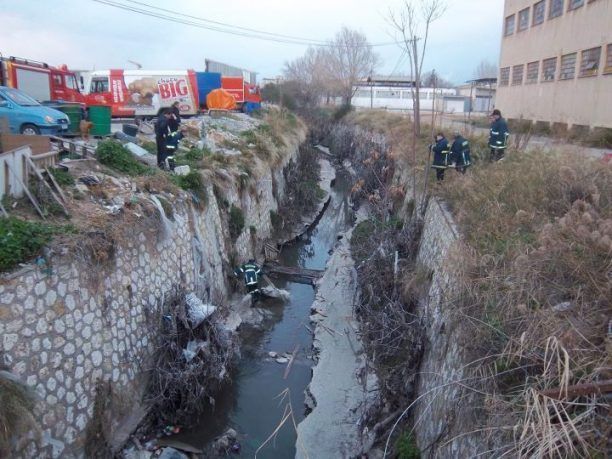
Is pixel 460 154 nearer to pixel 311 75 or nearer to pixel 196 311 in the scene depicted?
pixel 196 311

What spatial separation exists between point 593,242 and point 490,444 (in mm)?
2241

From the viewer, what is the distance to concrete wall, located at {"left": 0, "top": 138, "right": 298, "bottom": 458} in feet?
16.5

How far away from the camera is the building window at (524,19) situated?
81.0ft

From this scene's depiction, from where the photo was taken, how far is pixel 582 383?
11.1 feet

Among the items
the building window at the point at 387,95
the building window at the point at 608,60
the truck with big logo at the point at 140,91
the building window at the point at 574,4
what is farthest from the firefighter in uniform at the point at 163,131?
the building window at the point at 387,95

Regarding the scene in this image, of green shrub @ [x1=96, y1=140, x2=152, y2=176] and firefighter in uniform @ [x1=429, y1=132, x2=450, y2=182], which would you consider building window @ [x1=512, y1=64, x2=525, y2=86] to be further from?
green shrub @ [x1=96, y1=140, x2=152, y2=176]

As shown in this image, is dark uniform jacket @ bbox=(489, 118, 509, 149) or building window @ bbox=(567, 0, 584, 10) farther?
building window @ bbox=(567, 0, 584, 10)

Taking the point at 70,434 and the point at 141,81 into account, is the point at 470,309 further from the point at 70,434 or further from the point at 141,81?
the point at 141,81

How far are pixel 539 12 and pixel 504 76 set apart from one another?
486 centimetres

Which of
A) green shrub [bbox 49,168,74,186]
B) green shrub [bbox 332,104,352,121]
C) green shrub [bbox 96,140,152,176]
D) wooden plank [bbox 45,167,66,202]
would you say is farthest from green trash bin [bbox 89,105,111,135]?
green shrub [bbox 332,104,352,121]

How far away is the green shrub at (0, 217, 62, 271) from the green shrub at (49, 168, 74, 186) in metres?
1.79

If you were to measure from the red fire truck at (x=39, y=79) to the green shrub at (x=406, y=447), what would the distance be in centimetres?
1660

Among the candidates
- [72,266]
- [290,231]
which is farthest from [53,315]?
[290,231]

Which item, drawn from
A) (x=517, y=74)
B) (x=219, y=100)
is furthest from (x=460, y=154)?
(x=517, y=74)
